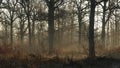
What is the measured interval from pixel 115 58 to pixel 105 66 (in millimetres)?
1392

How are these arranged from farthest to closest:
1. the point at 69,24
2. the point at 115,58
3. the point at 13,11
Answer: the point at 69,24, the point at 13,11, the point at 115,58

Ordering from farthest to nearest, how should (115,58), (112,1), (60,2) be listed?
(112,1)
(60,2)
(115,58)

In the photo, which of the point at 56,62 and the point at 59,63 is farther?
the point at 56,62

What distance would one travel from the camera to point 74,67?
59.0ft

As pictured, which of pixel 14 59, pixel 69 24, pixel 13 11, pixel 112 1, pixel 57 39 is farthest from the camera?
pixel 69 24

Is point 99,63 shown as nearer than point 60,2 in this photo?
Yes

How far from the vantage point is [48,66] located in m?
17.4

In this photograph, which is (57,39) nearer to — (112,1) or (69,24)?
(69,24)

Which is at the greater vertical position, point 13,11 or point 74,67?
point 13,11

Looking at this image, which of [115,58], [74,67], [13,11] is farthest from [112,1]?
[74,67]

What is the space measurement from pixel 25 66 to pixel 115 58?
655 cm

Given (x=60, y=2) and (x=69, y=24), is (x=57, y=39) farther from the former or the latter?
(x=60, y=2)

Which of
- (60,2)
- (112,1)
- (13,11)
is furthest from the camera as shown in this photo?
(13,11)

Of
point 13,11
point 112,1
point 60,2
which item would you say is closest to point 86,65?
point 60,2
